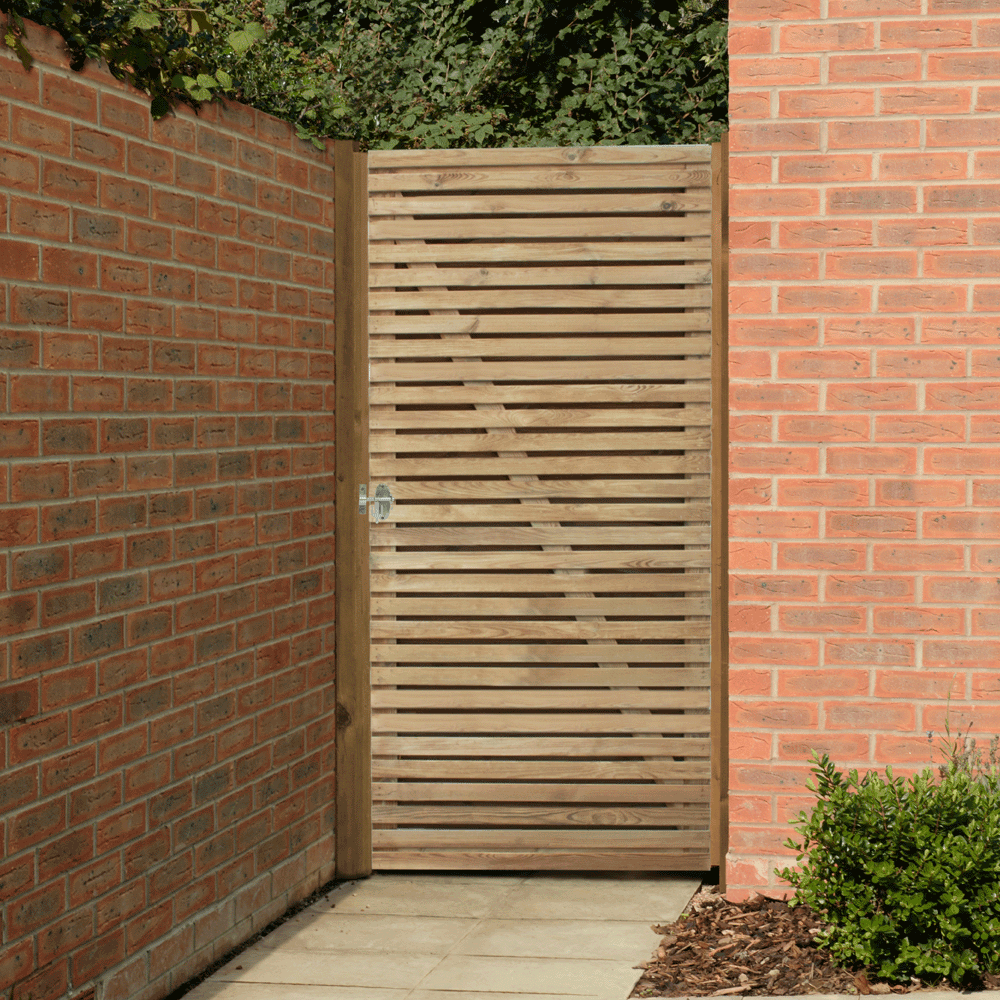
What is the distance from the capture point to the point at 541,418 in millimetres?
4660

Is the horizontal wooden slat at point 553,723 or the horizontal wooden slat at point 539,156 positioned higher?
the horizontal wooden slat at point 539,156

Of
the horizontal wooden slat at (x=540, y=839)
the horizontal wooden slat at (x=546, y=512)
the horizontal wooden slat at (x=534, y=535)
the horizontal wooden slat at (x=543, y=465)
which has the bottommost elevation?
the horizontal wooden slat at (x=540, y=839)

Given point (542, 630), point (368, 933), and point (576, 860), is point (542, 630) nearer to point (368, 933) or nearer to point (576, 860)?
point (576, 860)

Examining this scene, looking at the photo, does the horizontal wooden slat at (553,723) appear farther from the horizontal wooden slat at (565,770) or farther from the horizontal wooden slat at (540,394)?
the horizontal wooden slat at (540,394)

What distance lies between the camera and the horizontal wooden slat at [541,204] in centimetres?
459

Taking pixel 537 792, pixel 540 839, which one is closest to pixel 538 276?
pixel 537 792

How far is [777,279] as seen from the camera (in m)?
4.25

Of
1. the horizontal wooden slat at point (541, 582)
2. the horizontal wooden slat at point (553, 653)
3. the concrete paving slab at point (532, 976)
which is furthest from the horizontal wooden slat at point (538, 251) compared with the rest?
the concrete paving slab at point (532, 976)

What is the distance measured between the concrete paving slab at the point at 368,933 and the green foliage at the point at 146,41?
105 inches

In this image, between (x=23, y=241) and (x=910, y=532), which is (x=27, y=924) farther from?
(x=910, y=532)

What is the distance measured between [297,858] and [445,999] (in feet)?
3.38

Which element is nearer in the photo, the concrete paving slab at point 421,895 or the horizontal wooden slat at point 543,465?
the concrete paving slab at point 421,895

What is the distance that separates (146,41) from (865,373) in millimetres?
2505

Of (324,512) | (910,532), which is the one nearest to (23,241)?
(324,512)
